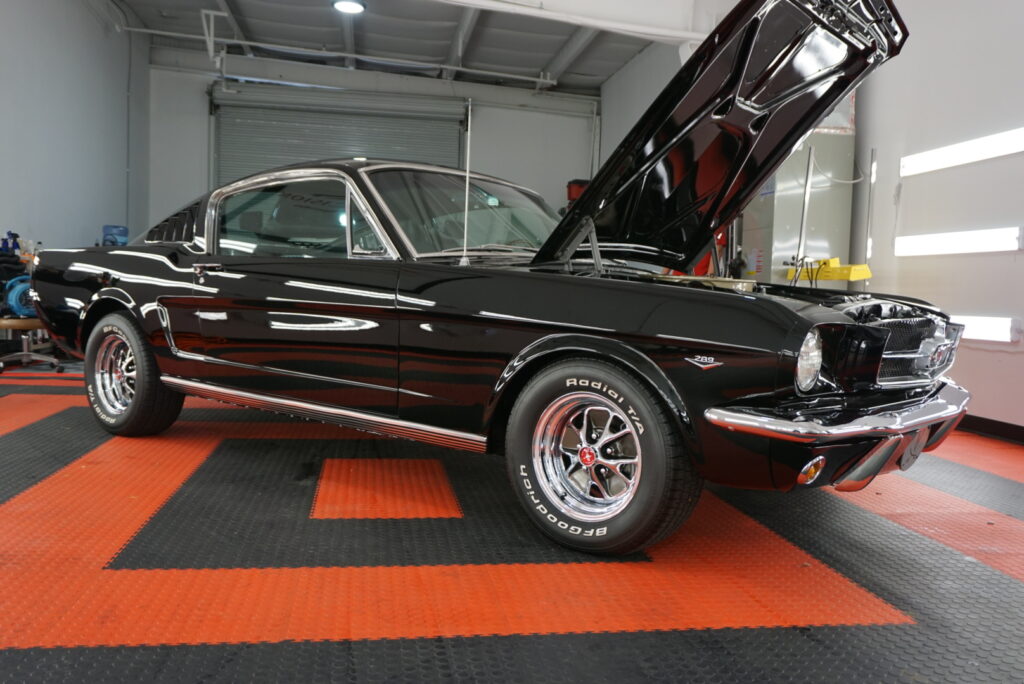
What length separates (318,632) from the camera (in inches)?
67.9

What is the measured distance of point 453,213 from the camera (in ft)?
9.59

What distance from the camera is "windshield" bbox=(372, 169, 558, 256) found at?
2.77m

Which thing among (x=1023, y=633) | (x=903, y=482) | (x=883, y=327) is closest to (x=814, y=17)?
(x=883, y=327)

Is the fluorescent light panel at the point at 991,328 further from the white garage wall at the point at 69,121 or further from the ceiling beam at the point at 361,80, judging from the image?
the ceiling beam at the point at 361,80

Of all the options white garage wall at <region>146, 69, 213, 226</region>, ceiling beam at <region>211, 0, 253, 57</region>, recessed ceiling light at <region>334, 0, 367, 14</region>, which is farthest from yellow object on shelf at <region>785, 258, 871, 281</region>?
white garage wall at <region>146, 69, 213, 226</region>

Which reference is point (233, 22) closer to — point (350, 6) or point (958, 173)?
point (350, 6)

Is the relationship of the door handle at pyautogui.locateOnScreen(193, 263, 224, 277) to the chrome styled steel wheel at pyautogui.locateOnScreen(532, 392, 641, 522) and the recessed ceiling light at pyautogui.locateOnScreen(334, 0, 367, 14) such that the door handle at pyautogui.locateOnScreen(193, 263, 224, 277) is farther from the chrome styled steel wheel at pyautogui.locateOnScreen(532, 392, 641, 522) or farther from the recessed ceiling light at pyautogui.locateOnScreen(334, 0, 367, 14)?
the recessed ceiling light at pyautogui.locateOnScreen(334, 0, 367, 14)

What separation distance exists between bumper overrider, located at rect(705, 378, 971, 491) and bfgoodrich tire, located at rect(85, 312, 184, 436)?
2774 millimetres

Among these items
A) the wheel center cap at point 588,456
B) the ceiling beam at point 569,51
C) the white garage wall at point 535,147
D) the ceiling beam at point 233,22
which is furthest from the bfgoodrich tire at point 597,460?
the white garage wall at point 535,147

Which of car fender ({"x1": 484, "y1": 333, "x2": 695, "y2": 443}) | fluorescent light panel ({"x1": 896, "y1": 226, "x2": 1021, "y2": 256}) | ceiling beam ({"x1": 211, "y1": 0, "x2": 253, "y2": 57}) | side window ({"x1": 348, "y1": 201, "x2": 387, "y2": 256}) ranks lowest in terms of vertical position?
car fender ({"x1": 484, "y1": 333, "x2": 695, "y2": 443})

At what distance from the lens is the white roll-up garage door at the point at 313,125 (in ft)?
39.3

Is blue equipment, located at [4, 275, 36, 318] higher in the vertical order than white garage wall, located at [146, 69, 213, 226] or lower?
lower

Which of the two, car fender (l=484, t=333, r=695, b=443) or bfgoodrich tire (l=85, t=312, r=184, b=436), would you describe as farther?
bfgoodrich tire (l=85, t=312, r=184, b=436)

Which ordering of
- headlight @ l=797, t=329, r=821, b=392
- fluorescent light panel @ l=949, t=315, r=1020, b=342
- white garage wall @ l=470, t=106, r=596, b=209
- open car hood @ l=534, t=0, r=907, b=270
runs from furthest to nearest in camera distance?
white garage wall @ l=470, t=106, r=596, b=209 < fluorescent light panel @ l=949, t=315, r=1020, b=342 < open car hood @ l=534, t=0, r=907, b=270 < headlight @ l=797, t=329, r=821, b=392
